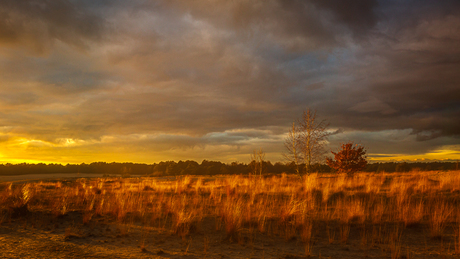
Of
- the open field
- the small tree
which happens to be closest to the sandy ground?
the open field

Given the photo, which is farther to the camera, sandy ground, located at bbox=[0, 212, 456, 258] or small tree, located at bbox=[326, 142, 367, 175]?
small tree, located at bbox=[326, 142, 367, 175]

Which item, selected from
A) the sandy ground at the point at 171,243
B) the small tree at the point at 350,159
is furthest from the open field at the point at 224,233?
the small tree at the point at 350,159

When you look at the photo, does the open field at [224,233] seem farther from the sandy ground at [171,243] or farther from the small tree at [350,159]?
the small tree at [350,159]

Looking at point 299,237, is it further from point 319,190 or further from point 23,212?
point 23,212

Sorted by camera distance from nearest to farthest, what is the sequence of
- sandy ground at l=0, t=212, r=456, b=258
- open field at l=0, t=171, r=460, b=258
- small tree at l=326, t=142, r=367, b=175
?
1. sandy ground at l=0, t=212, r=456, b=258
2. open field at l=0, t=171, r=460, b=258
3. small tree at l=326, t=142, r=367, b=175

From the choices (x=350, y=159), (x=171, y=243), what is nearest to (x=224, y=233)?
(x=171, y=243)

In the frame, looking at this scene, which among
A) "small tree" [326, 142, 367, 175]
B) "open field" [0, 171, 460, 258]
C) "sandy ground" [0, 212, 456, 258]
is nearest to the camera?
"sandy ground" [0, 212, 456, 258]

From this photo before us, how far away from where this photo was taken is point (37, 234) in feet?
26.3

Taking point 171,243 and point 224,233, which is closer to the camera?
point 171,243

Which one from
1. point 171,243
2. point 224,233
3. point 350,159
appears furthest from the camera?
point 350,159

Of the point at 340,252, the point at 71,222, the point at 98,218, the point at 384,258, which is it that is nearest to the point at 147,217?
the point at 98,218

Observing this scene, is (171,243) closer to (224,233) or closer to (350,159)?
(224,233)

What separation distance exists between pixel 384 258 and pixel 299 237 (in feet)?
7.26

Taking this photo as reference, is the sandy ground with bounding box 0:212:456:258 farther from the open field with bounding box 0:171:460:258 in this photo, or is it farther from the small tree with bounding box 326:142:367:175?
the small tree with bounding box 326:142:367:175
